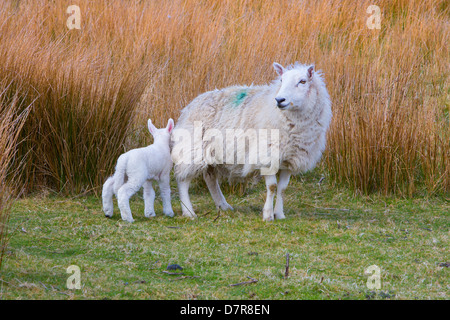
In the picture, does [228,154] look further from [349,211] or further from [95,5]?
[95,5]

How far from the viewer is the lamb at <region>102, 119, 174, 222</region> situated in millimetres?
5023

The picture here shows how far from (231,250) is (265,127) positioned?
1.36 meters

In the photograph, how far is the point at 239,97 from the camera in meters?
5.75

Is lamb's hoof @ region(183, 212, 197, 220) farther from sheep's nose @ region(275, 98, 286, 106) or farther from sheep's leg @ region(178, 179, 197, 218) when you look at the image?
sheep's nose @ region(275, 98, 286, 106)

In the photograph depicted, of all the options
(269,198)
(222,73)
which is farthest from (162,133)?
(222,73)

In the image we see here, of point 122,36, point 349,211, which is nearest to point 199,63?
point 122,36

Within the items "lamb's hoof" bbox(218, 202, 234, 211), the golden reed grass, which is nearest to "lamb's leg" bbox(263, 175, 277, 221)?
"lamb's hoof" bbox(218, 202, 234, 211)

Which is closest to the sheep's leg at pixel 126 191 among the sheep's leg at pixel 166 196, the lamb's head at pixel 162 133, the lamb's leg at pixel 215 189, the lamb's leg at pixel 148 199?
the lamb's leg at pixel 148 199

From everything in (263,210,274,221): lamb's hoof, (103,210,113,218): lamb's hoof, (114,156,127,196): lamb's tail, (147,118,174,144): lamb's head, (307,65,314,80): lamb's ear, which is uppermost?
(307,65,314,80): lamb's ear

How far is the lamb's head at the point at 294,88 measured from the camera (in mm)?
4953

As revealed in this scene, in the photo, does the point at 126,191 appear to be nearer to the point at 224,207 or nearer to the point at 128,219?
the point at 128,219

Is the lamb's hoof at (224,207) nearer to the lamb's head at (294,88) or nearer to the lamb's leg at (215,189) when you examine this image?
the lamb's leg at (215,189)

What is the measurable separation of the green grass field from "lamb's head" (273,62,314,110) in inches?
43.4

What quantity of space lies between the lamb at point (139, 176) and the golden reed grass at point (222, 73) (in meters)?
0.89
